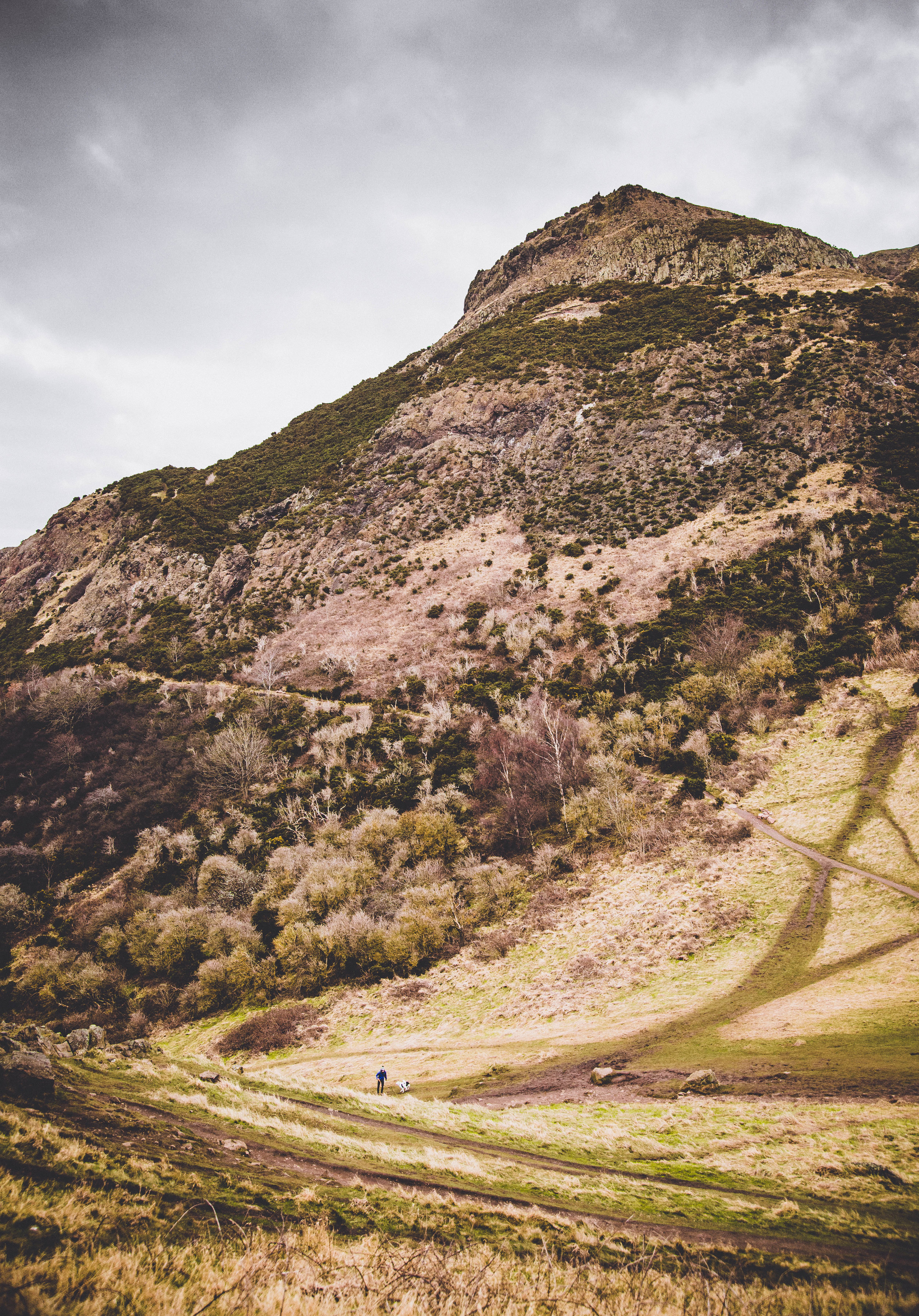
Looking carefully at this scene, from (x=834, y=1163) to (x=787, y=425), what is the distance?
57.3 metres

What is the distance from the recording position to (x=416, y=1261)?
525cm

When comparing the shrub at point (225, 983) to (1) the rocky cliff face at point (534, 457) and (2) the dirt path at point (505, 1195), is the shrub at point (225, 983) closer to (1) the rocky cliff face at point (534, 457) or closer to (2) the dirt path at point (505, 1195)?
(2) the dirt path at point (505, 1195)

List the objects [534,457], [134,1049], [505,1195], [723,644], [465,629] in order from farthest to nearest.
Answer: [534,457] → [465,629] → [723,644] → [134,1049] → [505,1195]

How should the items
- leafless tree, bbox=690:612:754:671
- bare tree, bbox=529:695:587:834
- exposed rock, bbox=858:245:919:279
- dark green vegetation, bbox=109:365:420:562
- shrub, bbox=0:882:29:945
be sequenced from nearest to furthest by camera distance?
bare tree, bbox=529:695:587:834 → shrub, bbox=0:882:29:945 → leafless tree, bbox=690:612:754:671 → dark green vegetation, bbox=109:365:420:562 → exposed rock, bbox=858:245:919:279

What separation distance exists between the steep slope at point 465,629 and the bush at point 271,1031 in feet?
5.97

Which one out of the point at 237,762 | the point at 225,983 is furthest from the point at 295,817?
the point at 225,983

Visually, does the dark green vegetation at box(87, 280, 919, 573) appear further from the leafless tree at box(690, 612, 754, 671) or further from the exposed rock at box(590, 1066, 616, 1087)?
the exposed rock at box(590, 1066, 616, 1087)

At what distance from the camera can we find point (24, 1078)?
8.45 metres

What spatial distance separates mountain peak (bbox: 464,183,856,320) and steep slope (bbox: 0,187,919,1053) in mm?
957

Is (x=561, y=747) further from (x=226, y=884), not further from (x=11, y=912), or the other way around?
(x=11, y=912)

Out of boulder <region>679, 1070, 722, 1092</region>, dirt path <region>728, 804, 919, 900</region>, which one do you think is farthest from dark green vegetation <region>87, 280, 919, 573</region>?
boulder <region>679, 1070, 722, 1092</region>

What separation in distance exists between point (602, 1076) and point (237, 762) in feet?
111

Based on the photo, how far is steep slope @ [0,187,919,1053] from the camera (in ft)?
84.2

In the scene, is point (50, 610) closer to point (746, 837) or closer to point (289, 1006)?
point (289, 1006)
